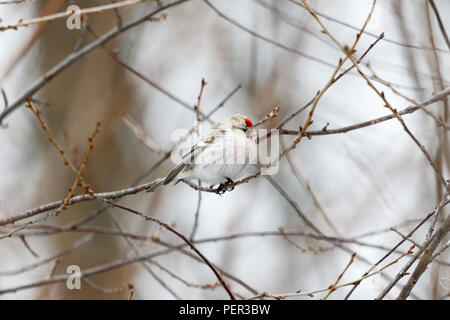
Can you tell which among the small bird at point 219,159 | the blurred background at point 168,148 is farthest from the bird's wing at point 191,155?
the blurred background at point 168,148

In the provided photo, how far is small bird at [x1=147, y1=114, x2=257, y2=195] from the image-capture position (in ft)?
10.5

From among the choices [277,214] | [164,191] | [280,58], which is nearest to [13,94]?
[164,191]

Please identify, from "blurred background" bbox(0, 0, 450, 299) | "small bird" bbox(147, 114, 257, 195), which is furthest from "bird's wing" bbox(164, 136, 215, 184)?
"blurred background" bbox(0, 0, 450, 299)

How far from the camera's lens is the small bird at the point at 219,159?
3.20 meters

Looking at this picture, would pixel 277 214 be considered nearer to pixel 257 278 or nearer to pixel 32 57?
pixel 257 278

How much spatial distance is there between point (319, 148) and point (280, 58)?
247 centimetres

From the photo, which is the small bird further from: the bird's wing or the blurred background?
the blurred background

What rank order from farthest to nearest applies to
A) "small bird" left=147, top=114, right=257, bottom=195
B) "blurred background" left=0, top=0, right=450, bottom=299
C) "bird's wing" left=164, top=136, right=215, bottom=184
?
"blurred background" left=0, top=0, right=450, bottom=299, "small bird" left=147, top=114, right=257, bottom=195, "bird's wing" left=164, top=136, right=215, bottom=184

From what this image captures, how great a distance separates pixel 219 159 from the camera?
10.5 feet

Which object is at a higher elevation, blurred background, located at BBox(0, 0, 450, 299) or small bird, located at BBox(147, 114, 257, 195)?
blurred background, located at BBox(0, 0, 450, 299)

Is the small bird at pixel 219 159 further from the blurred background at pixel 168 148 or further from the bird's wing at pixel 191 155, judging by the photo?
the blurred background at pixel 168 148

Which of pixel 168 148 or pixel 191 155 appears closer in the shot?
pixel 191 155

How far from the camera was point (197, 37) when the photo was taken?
705 centimetres

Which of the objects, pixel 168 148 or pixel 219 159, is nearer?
pixel 219 159
